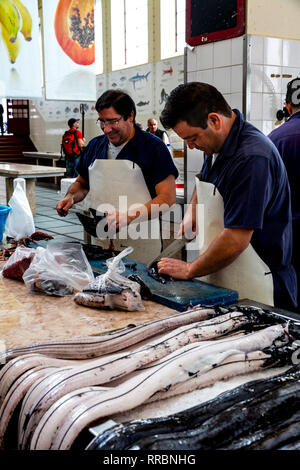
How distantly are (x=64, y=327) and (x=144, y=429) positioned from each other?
868mm

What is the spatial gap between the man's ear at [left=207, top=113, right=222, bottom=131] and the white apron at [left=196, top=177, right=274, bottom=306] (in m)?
0.28

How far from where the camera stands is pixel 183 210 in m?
4.71

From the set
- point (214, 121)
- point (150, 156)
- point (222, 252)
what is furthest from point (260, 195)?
point (150, 156)

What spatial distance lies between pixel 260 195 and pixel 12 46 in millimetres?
2866

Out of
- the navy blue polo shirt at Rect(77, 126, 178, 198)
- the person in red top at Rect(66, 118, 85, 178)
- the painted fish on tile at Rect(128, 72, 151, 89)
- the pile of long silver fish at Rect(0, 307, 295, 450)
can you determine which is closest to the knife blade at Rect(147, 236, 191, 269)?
the navy blue polo shirt at Rect(77, 126, 178, 198)

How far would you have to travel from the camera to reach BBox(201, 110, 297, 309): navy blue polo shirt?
6.82 ft

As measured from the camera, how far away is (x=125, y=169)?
3.33 meters

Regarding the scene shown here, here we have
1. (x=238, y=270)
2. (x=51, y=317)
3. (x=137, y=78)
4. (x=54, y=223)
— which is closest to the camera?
(x=51, y=317)

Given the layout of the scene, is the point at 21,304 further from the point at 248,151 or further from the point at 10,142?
the point at 10,142

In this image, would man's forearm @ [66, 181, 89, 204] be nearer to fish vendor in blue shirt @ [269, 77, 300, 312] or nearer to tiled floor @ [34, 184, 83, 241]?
fish vendor in blue shirt @ [269, 77, 300, 312]

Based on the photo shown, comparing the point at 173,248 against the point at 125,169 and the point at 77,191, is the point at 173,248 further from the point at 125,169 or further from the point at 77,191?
the point at 77,191

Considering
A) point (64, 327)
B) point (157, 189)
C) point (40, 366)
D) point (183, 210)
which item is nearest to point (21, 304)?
point (64, 327)

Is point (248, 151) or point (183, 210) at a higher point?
point (248, 151)

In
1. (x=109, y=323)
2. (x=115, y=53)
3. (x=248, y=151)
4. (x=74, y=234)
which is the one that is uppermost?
(x=115, y=53)
